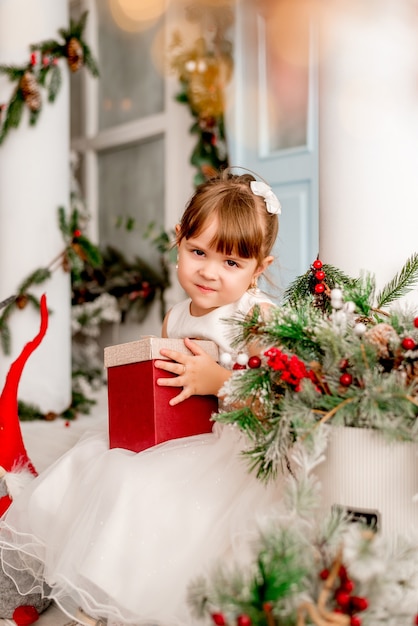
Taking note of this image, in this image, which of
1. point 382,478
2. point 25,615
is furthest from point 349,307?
point 25,615

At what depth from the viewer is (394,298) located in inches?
55.9

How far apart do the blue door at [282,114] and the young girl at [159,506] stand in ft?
4.05

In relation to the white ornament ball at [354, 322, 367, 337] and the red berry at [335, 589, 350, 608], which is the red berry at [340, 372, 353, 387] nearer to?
the white ornament ball at [354, 322, 367, 337]

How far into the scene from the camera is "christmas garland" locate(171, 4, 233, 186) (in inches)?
129

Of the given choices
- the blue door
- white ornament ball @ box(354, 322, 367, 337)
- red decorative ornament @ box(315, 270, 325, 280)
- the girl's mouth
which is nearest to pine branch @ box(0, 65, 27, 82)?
the blue door

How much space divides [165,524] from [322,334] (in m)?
0.43

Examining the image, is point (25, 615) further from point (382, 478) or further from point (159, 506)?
point (382, 478)

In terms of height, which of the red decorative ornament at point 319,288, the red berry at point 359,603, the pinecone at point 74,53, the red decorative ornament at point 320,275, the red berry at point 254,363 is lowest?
the red berry at point 359,603

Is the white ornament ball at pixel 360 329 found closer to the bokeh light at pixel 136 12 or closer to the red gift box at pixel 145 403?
the red gift box at pixel 145 403

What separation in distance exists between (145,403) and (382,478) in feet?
1.66

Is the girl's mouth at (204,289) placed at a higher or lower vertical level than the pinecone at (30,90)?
lower

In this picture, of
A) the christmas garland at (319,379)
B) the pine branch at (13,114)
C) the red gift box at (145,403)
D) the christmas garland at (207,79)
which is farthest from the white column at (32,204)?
the christmas garland at (319,379)

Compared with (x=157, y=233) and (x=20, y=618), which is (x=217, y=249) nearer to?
(x=20, y=618)

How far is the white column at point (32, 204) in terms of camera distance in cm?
289
